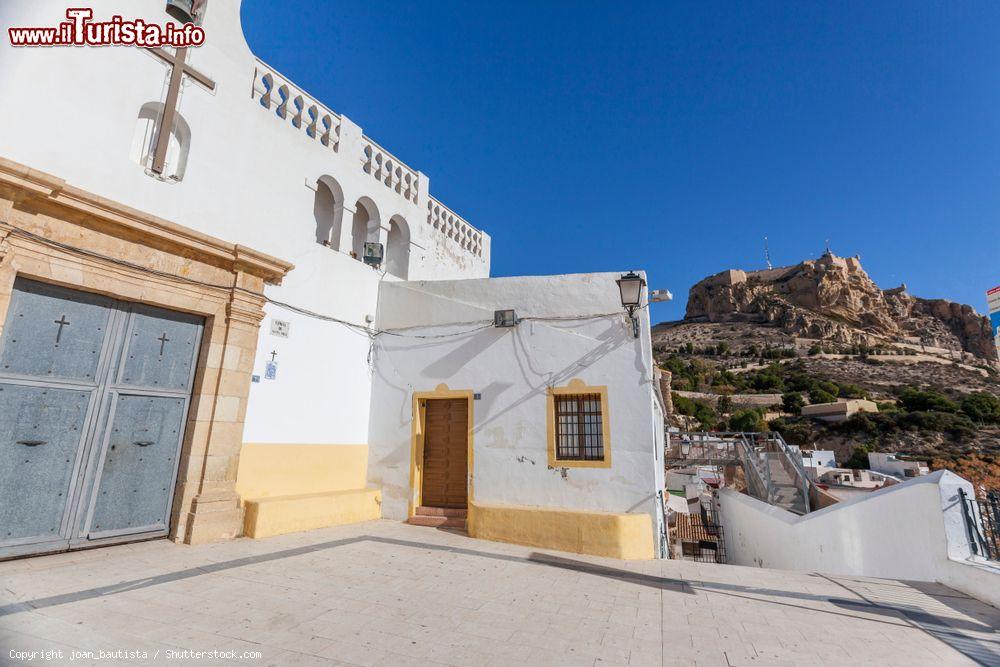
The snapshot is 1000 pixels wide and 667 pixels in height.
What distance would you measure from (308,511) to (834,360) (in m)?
71.9

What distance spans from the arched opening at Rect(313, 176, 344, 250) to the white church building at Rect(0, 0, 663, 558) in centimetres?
4

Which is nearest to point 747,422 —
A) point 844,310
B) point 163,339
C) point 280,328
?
point 280,328

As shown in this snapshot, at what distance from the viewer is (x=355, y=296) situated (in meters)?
7.96

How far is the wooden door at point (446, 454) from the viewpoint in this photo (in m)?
7.66

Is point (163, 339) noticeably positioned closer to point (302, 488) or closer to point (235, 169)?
point (235, 169)


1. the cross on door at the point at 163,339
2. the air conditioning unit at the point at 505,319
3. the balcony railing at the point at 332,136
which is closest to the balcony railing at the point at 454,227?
the balcony railing at the point at 332,136

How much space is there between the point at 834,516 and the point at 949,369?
74.4 metres

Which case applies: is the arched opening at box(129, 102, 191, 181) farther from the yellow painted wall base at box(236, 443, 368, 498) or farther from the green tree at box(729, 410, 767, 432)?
the green tree at box(729, 410, 767, 432)

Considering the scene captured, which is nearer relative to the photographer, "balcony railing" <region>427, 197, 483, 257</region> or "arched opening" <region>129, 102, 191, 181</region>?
"arched opening" <region>129, 102, 191, 181</region>

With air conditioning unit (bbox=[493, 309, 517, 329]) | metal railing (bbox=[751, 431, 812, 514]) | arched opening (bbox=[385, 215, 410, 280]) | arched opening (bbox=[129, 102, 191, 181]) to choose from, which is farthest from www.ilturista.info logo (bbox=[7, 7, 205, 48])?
metal railing (bbox=[751, 431, 812, 514])

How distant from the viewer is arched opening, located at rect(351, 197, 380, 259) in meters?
8.80

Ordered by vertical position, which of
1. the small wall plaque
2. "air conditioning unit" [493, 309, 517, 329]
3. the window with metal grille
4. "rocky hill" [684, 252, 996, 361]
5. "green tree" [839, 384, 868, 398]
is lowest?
the window with metal grille

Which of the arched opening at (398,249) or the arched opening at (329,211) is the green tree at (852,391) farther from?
the arched opening at (329,211)

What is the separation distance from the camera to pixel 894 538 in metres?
5.77
